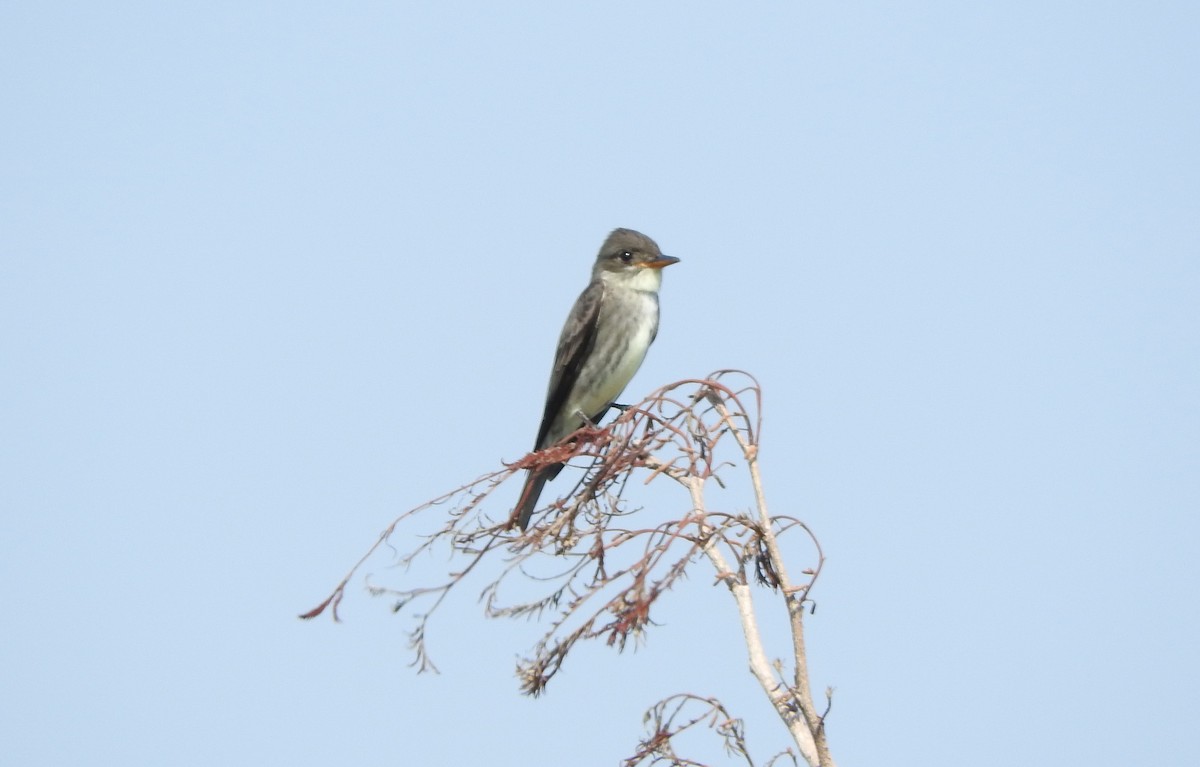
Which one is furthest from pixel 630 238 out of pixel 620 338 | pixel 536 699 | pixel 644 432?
pixel 536 699

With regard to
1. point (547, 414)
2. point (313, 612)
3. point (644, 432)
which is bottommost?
point (313, 612)

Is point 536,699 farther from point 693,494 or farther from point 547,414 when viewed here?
point 547,414

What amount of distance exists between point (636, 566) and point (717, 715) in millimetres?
485

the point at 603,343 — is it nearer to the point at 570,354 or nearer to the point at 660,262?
the point at 570,354

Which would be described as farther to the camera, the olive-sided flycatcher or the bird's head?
the bird's head

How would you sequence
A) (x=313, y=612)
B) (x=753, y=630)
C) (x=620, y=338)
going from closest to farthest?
(x=753, y=630)
(x=313, y=612)
(x=620, y=338)

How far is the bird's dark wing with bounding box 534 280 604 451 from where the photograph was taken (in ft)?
26.9

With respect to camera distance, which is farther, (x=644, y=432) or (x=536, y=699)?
(x=644, y=432)

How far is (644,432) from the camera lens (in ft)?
A: 13.1

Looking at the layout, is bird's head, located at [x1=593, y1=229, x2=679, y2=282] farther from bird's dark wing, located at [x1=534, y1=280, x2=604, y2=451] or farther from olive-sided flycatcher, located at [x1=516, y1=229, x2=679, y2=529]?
bird's dark wing, located at [x1=534, y1=280, x2=604, y2=451]

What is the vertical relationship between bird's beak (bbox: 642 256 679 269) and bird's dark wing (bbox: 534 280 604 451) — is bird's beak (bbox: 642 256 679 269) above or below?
above

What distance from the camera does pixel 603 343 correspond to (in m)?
8.17

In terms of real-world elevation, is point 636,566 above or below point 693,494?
below

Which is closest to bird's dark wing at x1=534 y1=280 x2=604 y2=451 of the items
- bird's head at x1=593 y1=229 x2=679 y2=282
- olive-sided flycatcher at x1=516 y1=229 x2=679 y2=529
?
olive-sided flycatcher at x1=516 y1=229 x2=679 y2=529
